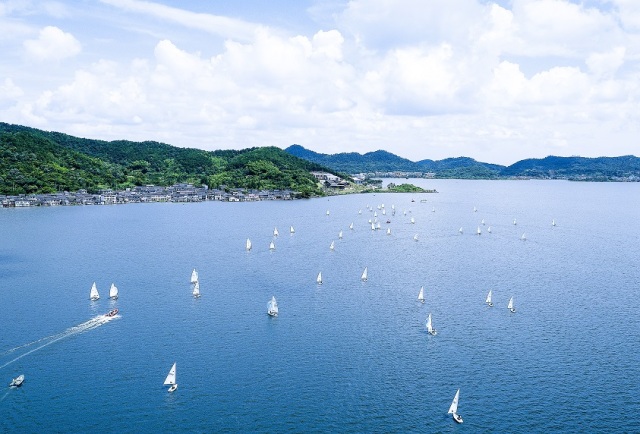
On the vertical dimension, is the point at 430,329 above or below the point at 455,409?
above

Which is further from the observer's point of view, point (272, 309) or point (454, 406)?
point (272, 309)

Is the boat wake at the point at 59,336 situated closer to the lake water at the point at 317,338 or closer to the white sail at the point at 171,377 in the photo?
the lake water at the point at 317,338

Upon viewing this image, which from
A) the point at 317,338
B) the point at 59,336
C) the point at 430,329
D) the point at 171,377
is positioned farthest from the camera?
the point at 430,329

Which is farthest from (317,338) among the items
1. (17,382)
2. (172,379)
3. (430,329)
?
(17,382)

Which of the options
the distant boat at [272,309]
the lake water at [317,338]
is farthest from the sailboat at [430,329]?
the distant boat at [272,309]

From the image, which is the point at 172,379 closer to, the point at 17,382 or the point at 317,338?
the point at 17,382

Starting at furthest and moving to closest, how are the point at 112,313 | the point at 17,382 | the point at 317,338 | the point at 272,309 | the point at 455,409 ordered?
the point at 272,309, the point at 112,313, the point at 317,338, the point at 17,382, the point at 455,409
